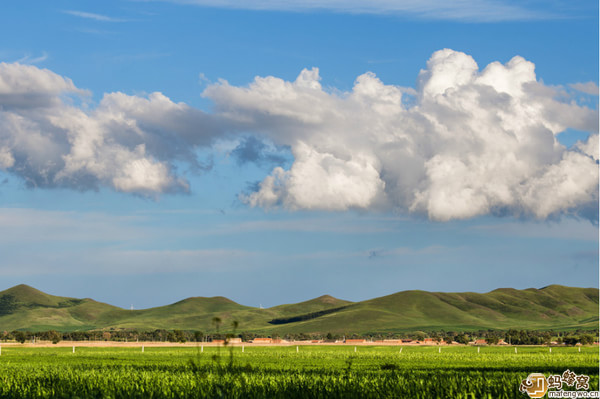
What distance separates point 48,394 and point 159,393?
4.57 meters

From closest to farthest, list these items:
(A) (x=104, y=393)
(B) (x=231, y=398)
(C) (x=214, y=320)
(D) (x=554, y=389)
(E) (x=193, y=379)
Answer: (C) (x=214, y=320), (B) (x=231, y=398), (D) (x=554, y=389), (A) (x=104, y=393), (E) (x=193, y=379)

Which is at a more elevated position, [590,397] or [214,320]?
[214,320]

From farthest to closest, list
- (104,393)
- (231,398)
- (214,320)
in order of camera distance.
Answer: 1. (104,393)
2. (231,398)
3. (214,320)

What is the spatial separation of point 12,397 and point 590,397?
2007 centimetres

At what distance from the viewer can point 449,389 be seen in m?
24.2

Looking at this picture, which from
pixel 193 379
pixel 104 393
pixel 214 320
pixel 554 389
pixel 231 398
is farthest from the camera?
pixel 193 379

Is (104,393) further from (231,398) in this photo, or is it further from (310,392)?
(310,392)

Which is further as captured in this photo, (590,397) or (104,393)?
(104,393)

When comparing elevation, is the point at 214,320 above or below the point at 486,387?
above

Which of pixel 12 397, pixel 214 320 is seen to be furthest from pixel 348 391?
pixel 12 397

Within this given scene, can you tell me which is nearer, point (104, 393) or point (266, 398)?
point (266, 398)

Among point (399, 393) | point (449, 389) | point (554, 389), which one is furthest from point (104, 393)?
point (554, 389)

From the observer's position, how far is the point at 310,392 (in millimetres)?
23859

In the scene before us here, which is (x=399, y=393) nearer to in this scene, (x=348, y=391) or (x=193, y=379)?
(x=348, y=391)
